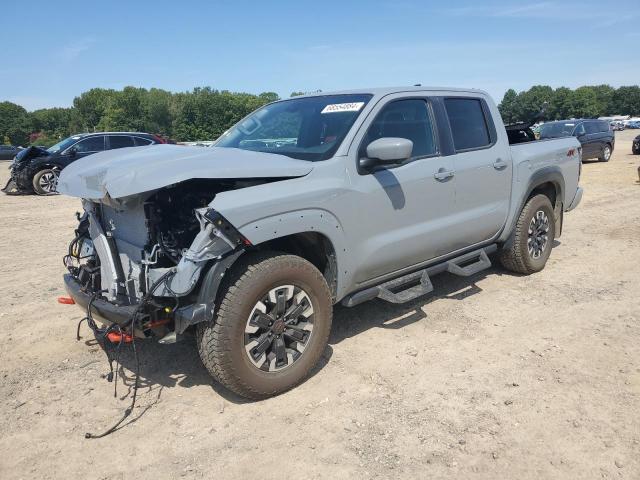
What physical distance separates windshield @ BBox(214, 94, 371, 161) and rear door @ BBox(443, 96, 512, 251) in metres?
1.13

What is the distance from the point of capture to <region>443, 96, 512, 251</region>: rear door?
4.65 meters

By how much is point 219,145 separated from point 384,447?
9.71ft

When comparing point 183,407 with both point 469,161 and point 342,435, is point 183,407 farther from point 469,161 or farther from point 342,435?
point 469,161

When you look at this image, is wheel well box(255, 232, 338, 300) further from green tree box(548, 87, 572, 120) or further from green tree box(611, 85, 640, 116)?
green tree box(611, 85, 640, 116)

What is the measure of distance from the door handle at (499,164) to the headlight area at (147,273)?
9.52 feet

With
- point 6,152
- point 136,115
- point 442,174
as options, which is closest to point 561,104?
point 136,115

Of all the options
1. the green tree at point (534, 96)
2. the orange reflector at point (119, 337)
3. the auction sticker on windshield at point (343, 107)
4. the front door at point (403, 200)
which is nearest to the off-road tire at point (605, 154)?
the front door at point (403, 200)

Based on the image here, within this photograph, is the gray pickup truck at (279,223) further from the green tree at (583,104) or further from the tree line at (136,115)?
the green tree at (583,104)

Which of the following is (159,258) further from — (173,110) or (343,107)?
(173,110)

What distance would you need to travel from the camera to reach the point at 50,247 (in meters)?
7.83

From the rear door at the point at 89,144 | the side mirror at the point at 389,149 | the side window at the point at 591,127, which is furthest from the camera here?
the side window at the point at 591,127

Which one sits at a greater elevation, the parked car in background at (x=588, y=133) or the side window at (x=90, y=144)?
the side window at (x=90, y=144)

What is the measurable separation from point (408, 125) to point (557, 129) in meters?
17.4

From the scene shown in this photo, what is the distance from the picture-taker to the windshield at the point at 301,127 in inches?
153
